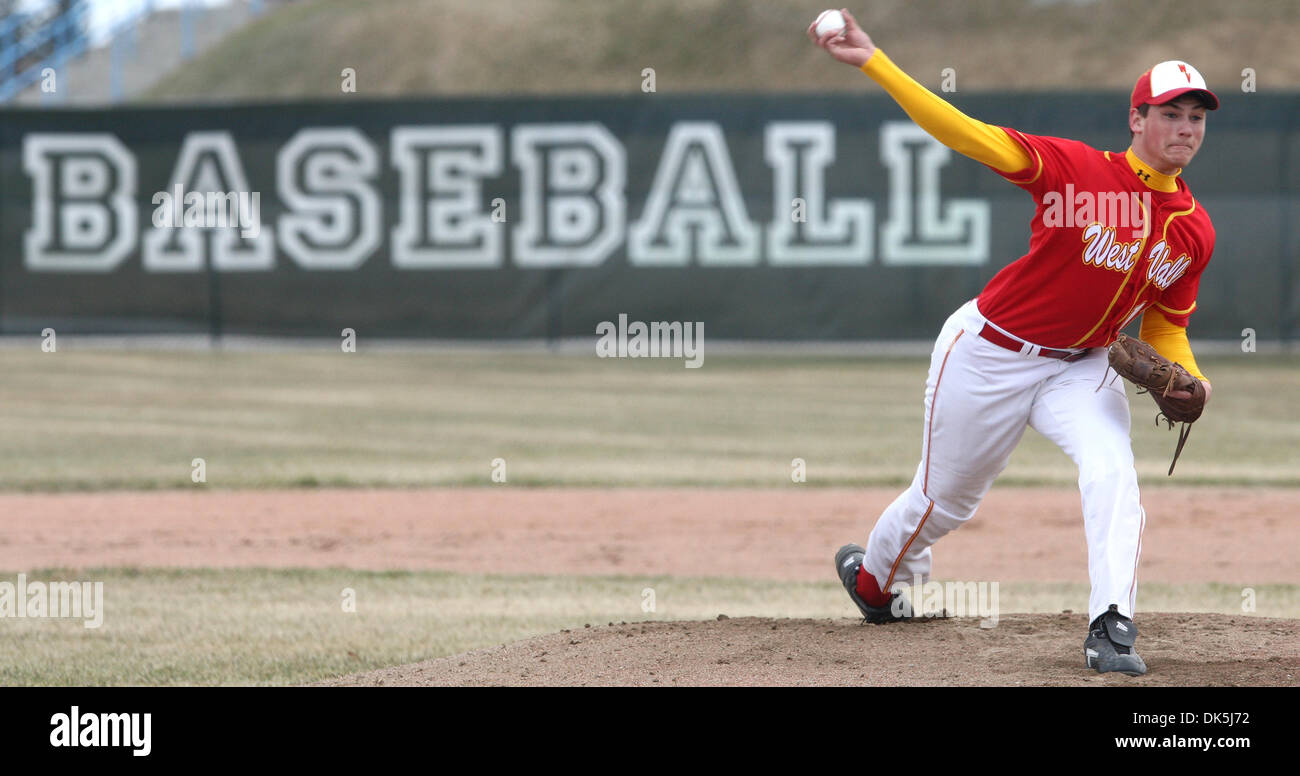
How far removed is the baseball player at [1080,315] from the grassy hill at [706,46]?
63.2 ft

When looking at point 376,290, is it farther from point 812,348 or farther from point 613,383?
point 812,348

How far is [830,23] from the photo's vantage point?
430 cm

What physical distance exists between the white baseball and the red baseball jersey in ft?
2.08

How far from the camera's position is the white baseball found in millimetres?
4297

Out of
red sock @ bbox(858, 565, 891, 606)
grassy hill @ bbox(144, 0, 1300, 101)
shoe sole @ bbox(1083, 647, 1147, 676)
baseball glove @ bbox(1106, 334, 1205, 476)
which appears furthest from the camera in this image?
grassy hill @ bbox(144, 0, 1300, 101)

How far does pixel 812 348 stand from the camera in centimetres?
1711

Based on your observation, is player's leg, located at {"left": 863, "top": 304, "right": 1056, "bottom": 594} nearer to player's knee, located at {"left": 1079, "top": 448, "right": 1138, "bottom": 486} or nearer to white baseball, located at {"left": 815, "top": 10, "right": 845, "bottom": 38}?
player's knee, located at {"left": 1079, "top": 448, "right": 1138, "bottom": 486}

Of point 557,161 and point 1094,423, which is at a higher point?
point 557,161

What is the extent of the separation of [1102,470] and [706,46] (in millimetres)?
23284

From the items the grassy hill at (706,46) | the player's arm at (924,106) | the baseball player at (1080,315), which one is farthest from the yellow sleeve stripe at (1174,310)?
the grassy hill at (706,46)

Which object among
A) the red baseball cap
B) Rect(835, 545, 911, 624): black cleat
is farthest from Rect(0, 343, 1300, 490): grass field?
the red baseball cap

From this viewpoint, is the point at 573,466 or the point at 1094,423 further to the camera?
the point at 573,466

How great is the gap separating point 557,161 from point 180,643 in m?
12.1
